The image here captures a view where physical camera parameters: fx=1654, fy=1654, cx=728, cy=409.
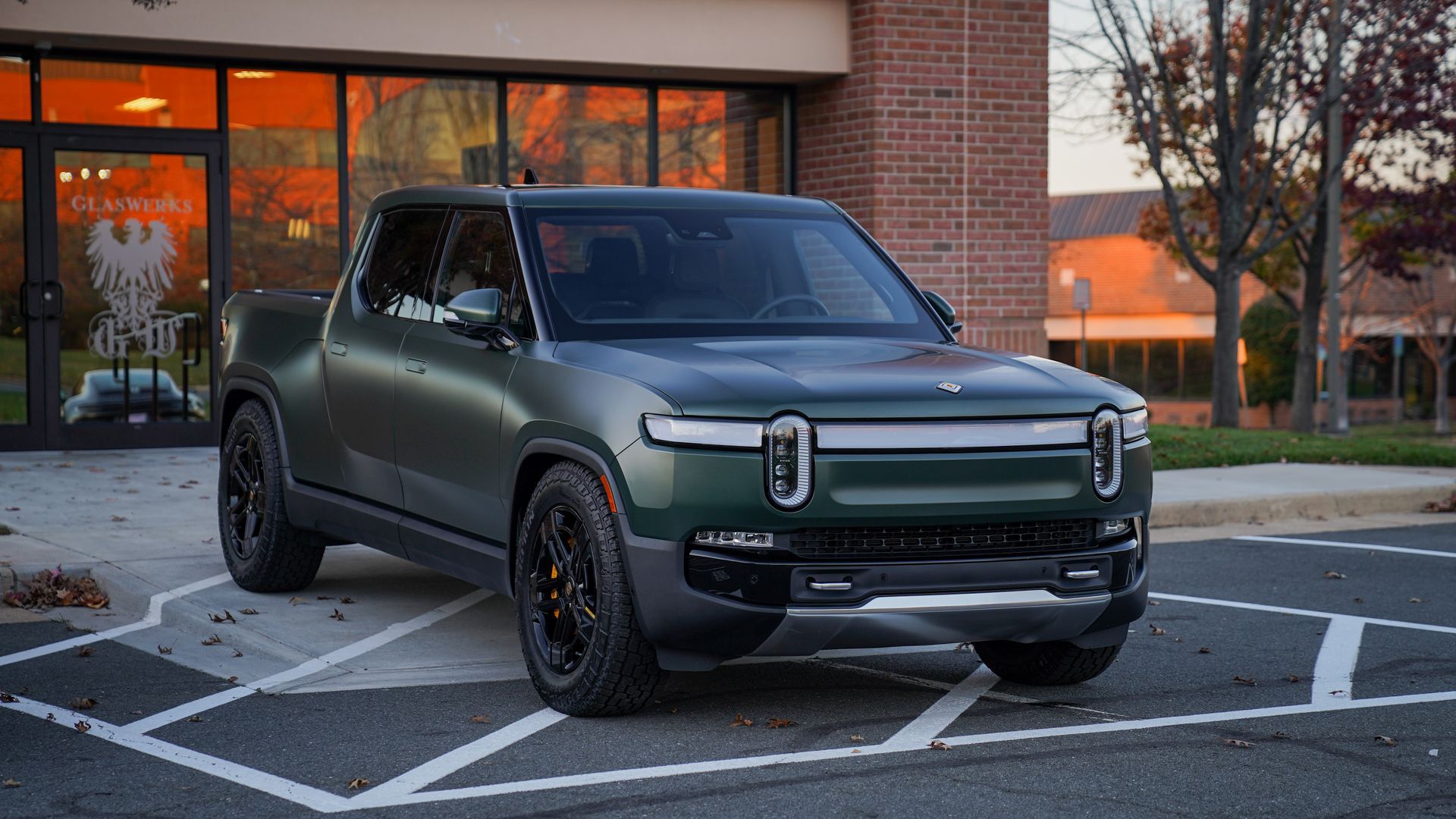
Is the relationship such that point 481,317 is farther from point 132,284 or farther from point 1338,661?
point 132,284

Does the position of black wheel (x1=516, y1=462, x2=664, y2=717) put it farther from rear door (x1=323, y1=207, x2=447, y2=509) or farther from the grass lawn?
the grass lawn

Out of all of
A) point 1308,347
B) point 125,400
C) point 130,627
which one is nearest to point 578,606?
point 130,627

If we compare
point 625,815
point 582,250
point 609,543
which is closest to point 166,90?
point 582,250

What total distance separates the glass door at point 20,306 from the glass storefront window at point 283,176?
1672 mm

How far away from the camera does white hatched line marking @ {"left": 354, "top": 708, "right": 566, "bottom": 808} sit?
4727mm

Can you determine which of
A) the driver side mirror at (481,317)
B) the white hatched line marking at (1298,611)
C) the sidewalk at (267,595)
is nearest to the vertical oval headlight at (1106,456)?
the driver side mirror at (481,317)

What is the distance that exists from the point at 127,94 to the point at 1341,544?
1069cm

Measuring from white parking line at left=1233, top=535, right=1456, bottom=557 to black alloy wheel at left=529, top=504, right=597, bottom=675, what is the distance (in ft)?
20.8

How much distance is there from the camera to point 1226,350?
2092cm

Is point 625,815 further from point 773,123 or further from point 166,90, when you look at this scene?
point 773,123

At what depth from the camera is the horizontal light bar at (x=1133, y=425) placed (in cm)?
557

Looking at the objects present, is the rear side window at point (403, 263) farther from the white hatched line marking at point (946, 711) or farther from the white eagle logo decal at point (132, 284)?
the white eagle logo decal at point (132, 284)

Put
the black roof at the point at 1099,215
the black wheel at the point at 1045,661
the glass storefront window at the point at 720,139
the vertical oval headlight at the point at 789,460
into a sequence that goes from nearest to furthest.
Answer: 1. the vertical oval headlight at the point at 789,460
2. the black wheel at the point at 1045,661
3. the glass storefront window at the point at 720,139
4. the black roof at the point at 1099,215

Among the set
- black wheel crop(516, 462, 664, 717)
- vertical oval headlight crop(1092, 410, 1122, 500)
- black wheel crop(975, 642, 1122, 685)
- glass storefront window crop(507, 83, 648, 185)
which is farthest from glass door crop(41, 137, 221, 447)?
vertical oval headlight crop(1092, 410, 1122, 500)
